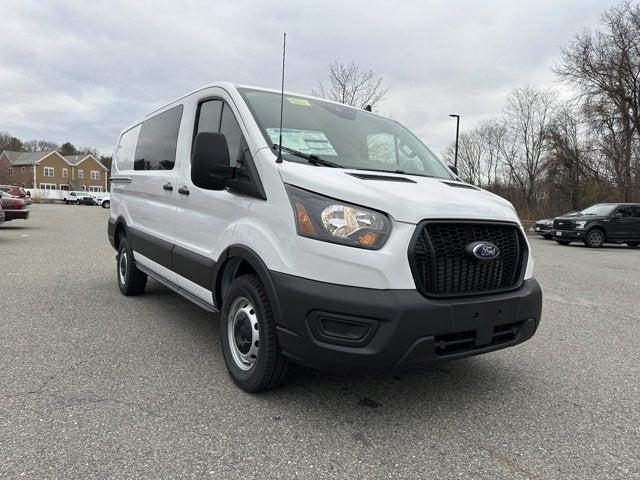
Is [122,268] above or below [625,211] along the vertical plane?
below

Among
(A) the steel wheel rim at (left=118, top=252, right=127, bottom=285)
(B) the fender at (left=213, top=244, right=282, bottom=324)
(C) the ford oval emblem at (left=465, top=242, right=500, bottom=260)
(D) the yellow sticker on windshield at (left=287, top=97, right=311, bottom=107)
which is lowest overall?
(A) the steel wheel rim at (left=118, top=252, right=127, bottom=285)

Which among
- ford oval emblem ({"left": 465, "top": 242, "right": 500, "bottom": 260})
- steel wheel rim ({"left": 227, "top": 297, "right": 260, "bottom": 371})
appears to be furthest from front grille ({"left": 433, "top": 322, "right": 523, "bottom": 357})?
steel wheel rim ({"left": 227, "top": 297, "right": 260, "bottom": 371})

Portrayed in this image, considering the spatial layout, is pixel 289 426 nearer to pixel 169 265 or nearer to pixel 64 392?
pixel 64 392

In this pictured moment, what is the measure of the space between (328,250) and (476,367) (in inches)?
77.2

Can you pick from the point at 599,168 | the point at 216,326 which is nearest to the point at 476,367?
the point at 216,326

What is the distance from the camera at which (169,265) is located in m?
4.61

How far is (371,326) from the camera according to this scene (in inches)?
105

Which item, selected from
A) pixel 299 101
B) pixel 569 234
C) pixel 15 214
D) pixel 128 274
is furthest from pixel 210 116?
pixel 569 234

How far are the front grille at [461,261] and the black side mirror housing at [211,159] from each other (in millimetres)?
1394

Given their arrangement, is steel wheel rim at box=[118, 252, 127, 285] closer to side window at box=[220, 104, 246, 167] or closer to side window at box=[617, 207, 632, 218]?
side window at box=[220, 104, 246, 167]

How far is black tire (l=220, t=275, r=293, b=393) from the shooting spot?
304cm

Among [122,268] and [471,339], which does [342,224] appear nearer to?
[471,339]

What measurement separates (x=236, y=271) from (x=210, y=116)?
4.54 ft

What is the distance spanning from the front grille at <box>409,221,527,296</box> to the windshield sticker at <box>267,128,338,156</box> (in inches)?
41.3
